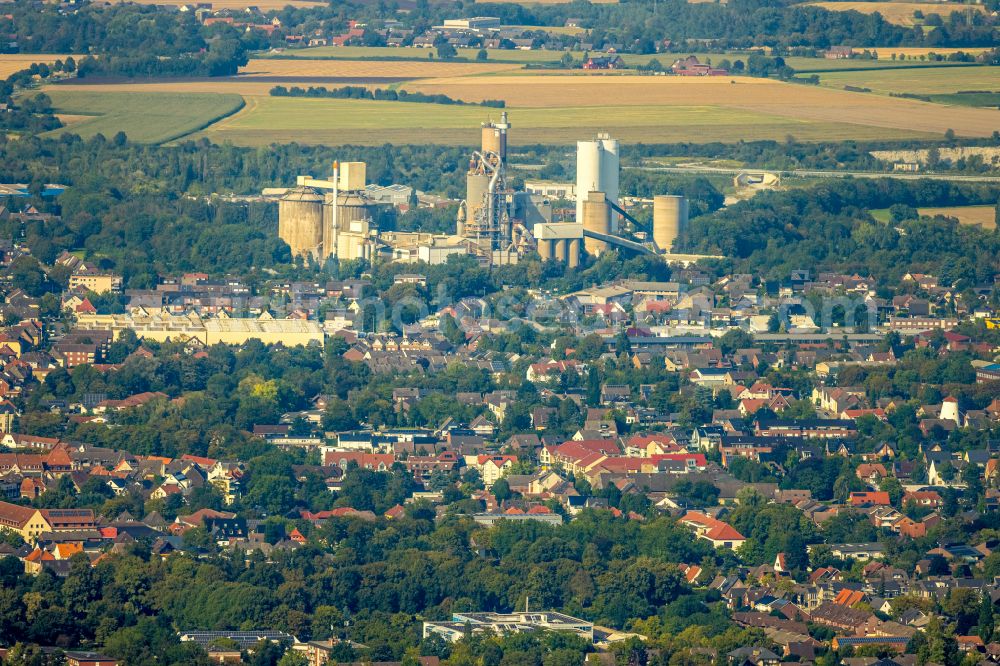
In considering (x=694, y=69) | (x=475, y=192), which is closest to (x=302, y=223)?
(x=475, y=192)

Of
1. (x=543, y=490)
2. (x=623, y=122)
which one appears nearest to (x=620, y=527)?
(x=543, y=490)

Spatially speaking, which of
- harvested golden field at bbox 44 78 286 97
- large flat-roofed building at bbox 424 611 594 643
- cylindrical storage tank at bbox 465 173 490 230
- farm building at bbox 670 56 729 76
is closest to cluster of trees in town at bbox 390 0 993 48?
farm building at bbox 670 56 729 76

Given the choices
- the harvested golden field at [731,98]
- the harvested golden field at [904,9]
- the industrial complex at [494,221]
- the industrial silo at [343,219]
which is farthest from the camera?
the harvested golden field at [904,9]

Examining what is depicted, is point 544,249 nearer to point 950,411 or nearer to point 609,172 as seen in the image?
point 609,172

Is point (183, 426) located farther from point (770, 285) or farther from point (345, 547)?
point (770, 285)

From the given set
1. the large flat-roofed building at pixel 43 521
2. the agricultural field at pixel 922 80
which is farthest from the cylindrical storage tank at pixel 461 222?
the large flat-roofed building at pixel 43 521

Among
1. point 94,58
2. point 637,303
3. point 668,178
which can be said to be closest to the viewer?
point 637,303

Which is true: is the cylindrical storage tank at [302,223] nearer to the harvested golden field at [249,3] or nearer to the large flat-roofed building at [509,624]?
the large flat-roofed building at [509,624]
